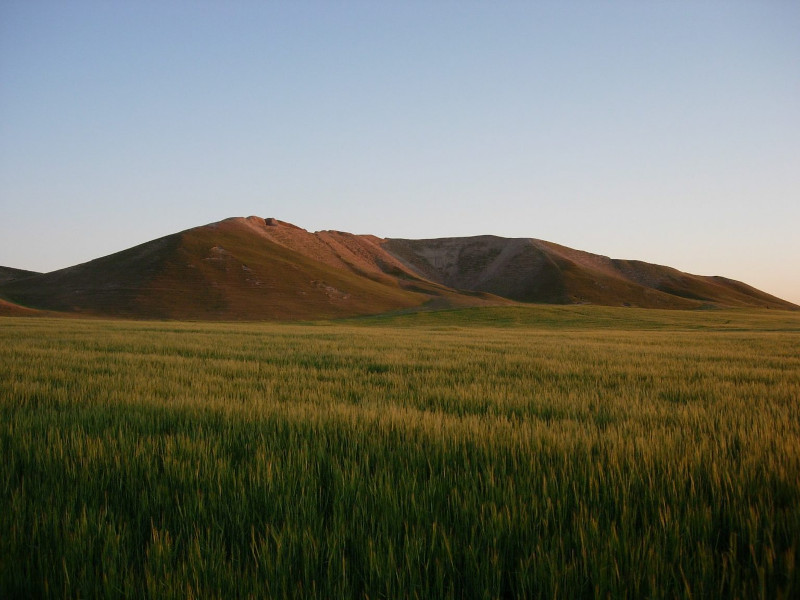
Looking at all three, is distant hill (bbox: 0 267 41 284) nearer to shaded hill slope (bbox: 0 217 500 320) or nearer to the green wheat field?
shaded hill slope (bbox: 0 217 500 320)

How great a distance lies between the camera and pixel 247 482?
252 centimetres

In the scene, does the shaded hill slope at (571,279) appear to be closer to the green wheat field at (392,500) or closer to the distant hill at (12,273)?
the green wheat field at (392,500)

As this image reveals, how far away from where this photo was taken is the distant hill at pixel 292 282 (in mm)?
79312

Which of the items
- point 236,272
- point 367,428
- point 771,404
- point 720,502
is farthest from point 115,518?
point 236,272

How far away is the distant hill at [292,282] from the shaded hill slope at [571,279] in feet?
1.90

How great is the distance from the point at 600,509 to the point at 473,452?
36.8 inches

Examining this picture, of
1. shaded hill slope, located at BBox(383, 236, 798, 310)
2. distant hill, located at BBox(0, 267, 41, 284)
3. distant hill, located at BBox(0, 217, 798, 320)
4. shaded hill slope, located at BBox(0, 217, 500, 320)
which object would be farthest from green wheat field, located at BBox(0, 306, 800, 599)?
distant hill, located at BBox(0, 267, 41, 284)

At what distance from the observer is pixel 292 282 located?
97.5 metres

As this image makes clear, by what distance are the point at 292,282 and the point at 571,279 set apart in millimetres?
97100

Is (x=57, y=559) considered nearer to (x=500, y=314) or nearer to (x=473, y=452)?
(x=473, y=452)

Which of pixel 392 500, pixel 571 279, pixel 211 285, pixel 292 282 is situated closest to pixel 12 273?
pixel 211 285

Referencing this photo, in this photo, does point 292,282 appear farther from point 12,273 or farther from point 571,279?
point 12,273

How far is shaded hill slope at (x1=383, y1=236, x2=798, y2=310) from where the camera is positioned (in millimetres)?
133500

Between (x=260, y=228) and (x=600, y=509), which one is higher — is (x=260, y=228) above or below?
above
